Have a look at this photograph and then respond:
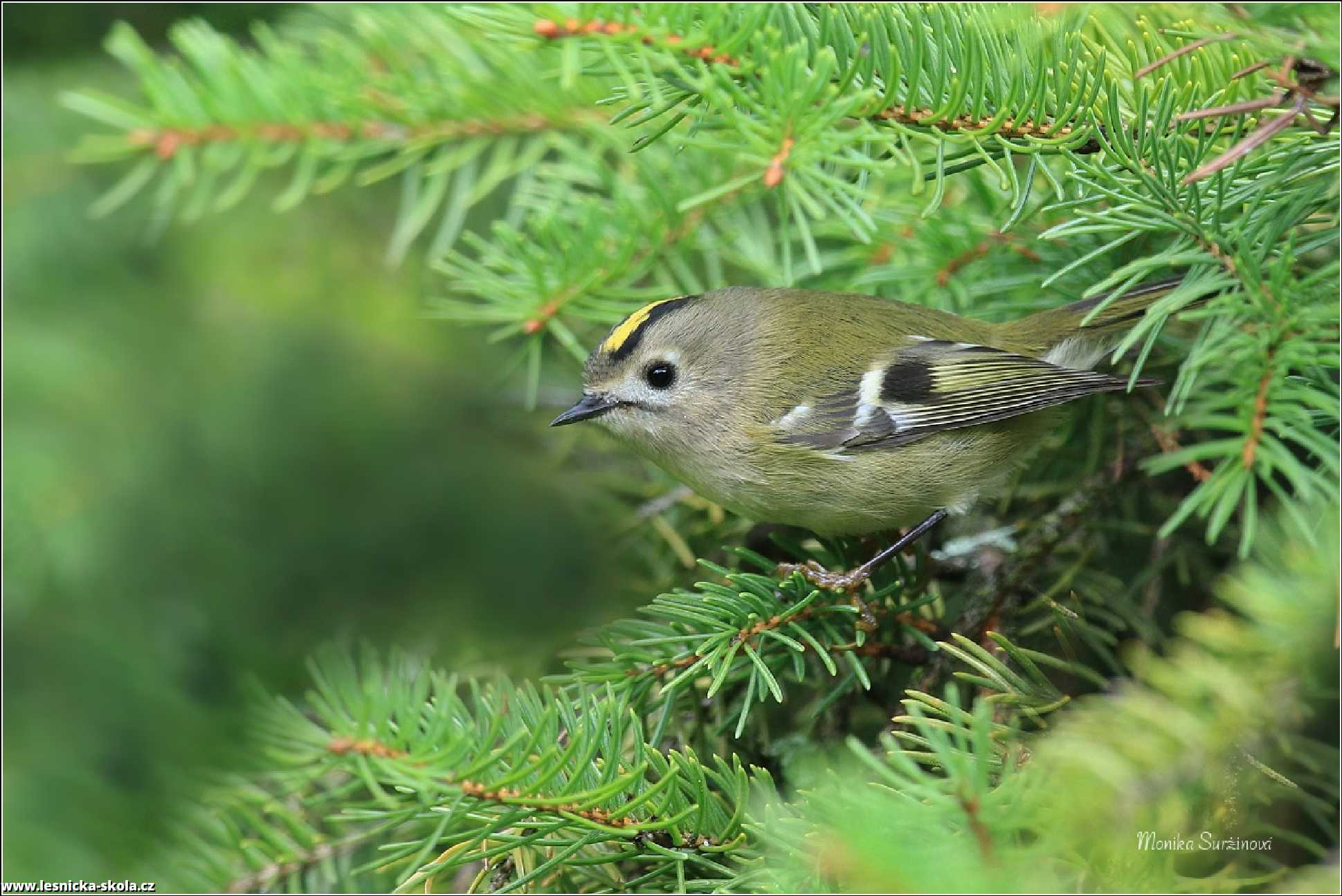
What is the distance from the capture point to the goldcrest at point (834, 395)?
1.75m

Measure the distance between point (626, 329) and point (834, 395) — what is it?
381 mm

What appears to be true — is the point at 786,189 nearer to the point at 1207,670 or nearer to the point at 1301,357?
the point at 1301,357

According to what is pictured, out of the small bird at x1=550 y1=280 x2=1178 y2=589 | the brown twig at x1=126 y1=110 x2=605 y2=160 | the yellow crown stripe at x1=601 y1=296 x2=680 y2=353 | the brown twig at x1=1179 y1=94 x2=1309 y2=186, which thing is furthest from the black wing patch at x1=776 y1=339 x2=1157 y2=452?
the brown twig at x1=1179 y1=94 x2=1309 y2=186

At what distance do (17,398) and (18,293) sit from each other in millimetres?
240

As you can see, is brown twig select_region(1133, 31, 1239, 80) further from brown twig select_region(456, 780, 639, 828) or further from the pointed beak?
the pointed beak

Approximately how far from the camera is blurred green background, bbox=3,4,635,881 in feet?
6.23

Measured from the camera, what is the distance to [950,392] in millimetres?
1795

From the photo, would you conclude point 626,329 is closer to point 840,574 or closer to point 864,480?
point 864,480

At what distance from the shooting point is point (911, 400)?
6.02 feet

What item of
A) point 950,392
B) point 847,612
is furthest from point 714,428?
point 847,612

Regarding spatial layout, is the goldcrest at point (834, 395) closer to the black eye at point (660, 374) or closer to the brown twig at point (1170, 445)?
the black eye at point (660, 374)

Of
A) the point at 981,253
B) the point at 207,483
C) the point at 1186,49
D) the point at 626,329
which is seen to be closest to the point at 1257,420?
the point at 1186,49

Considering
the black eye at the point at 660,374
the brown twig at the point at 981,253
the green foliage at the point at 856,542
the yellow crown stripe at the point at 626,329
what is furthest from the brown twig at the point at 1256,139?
the black eye at the point at 660,374

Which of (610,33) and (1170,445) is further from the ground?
(610,33)
